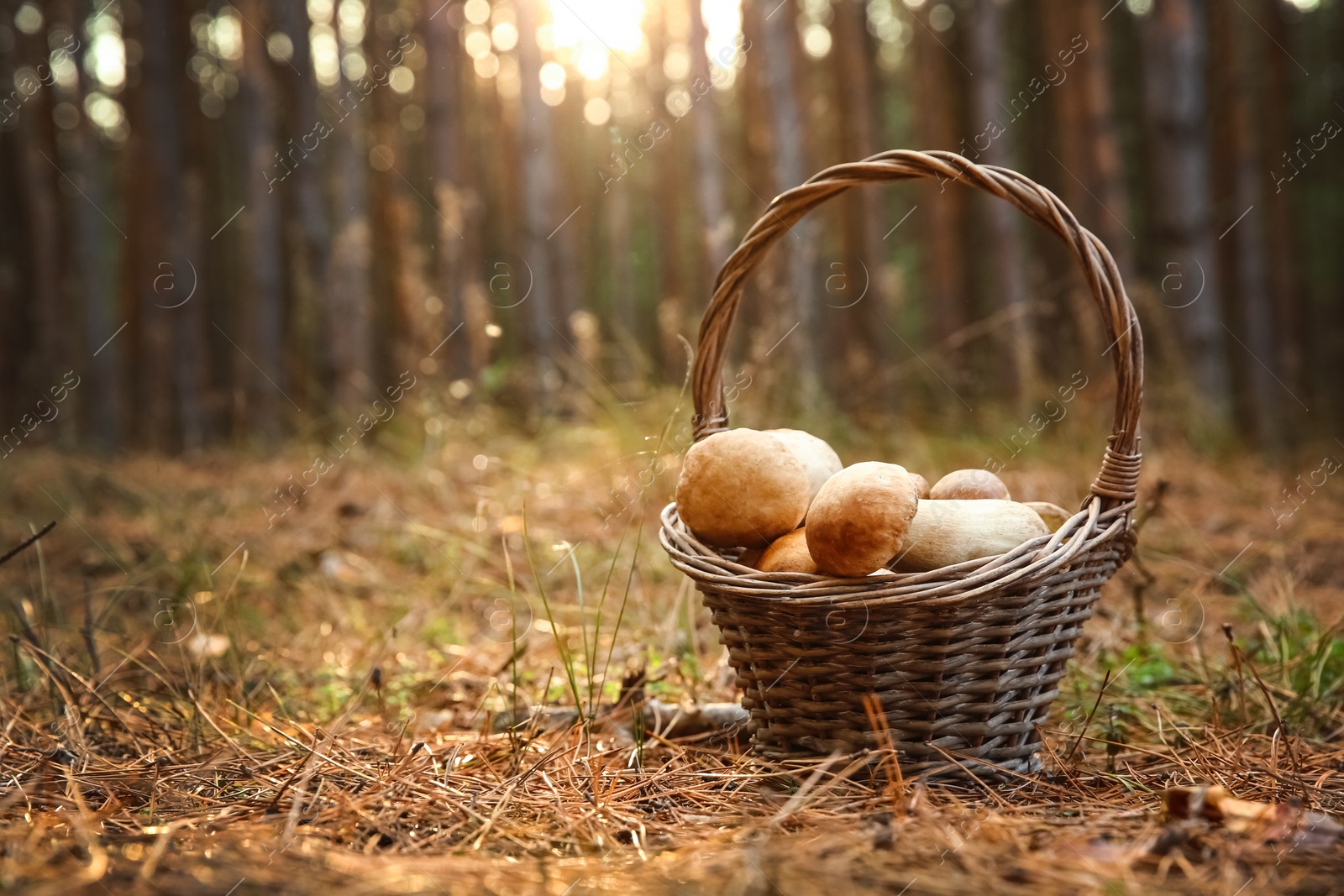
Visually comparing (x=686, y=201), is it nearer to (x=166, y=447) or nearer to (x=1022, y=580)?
(x=166, y=447)

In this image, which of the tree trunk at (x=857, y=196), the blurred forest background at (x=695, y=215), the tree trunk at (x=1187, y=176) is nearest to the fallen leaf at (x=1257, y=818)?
the blurred forest background at (x=695, y=215)

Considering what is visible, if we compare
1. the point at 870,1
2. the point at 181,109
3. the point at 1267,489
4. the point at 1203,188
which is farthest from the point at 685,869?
the point at 870,1

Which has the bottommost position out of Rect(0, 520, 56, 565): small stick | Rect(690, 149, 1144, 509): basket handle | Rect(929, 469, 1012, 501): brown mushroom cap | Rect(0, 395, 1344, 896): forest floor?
Rect(0, 395, 1344, 896): forest floor

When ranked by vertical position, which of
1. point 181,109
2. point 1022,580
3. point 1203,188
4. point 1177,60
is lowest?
point 1022,580

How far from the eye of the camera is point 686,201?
68.0ft

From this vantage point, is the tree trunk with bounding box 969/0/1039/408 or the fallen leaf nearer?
the fallen leaf

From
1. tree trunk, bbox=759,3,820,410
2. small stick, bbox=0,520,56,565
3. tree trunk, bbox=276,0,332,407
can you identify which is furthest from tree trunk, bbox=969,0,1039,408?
small stick, bbox=0,520,56,565

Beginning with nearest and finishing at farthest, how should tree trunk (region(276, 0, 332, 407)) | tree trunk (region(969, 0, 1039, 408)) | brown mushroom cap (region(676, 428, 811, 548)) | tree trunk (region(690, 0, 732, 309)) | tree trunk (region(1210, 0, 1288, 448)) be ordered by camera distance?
brown mushroom cap (region(676, 428, 811, 548)) < tree trunk (region(690, 0, 732, 309)) < tree trunk (region(276, 0, 332, 407)) < tree trunk (region(969, 0, 1039, 408)) < tree trunk (region(1210, 0, 1288, 448))

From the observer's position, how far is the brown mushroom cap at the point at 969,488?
1704mm

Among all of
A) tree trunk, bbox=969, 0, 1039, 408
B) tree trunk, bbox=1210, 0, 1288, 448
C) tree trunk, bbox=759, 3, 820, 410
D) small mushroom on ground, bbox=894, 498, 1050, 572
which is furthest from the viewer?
tree trunk, bbox=1210, 0, 1288, 448

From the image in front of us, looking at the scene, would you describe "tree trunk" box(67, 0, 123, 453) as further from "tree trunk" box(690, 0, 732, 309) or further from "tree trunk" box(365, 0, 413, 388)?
"tree trunk" box(690, 0, 732, 309)

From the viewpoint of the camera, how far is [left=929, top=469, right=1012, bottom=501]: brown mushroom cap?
1.70m

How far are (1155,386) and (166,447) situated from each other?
301 inches

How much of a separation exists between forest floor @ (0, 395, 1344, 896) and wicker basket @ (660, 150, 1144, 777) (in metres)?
0.08
